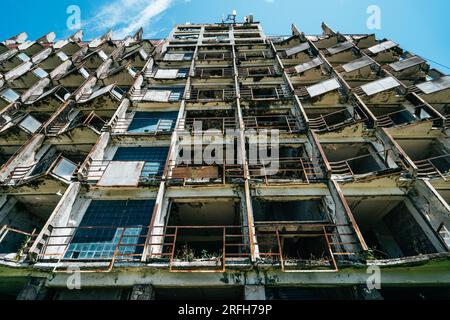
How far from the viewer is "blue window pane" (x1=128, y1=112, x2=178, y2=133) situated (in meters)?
16.8

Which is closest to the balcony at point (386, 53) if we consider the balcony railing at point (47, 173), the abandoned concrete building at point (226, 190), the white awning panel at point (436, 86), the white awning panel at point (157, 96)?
the abandoned concrete building at point (226, 190)

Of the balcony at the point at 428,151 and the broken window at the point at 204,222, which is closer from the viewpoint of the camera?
the broken window at the point at 204,222

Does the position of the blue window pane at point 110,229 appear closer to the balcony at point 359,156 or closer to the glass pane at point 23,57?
A: the balcony at point 359,156

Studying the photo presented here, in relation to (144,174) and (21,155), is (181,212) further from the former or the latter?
(21,155)

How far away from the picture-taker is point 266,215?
597 inches

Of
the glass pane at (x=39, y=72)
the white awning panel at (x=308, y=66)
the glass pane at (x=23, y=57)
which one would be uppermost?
the glass pane at (x=23, y=57)

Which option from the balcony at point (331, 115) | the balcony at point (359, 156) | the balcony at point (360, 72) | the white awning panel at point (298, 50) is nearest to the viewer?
the balcony at point (359, 156)

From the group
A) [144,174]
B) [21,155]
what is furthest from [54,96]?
[144,174]

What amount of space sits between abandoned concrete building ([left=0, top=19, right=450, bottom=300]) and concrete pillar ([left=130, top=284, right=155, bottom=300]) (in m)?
0.03

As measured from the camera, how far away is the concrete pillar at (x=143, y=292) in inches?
318

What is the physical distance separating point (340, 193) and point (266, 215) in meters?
5.34

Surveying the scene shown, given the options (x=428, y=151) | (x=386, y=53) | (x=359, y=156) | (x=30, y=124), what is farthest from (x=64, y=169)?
(x=386, y=53)

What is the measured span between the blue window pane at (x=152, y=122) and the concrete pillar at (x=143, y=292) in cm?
1053

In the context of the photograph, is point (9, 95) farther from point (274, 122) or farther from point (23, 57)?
point (274, 122)
